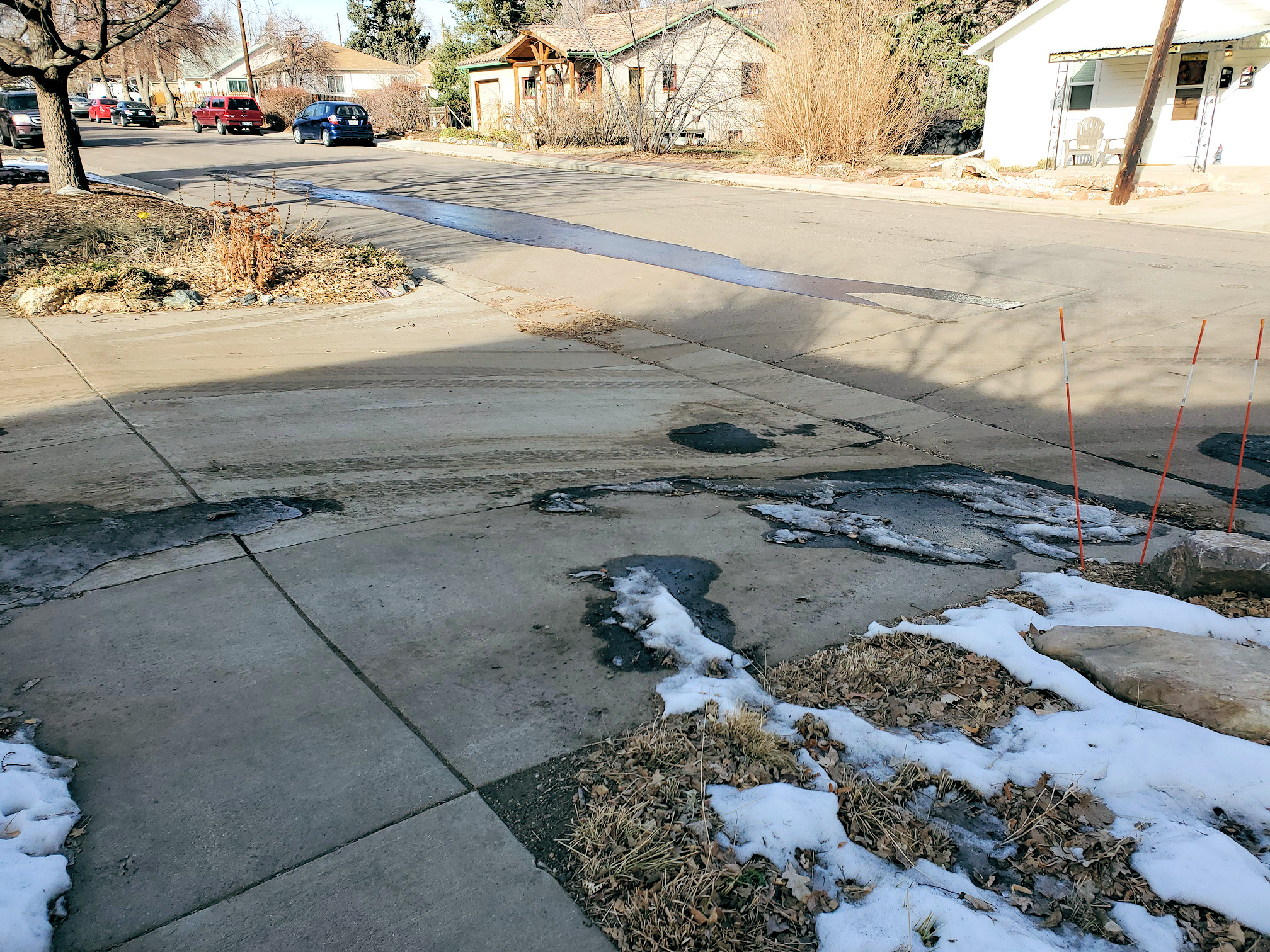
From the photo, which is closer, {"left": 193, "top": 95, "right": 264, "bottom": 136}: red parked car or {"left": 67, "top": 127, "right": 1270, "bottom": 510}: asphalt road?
{"left": 67, "top": 127, "right": 1270, "bottom": 510}: asphalt road

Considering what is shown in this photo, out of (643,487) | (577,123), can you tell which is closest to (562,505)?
(643,487)

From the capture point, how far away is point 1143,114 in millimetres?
17891

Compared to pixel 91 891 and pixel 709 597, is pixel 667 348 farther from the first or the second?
pixel 91 891

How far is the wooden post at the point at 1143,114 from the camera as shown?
17.8 m

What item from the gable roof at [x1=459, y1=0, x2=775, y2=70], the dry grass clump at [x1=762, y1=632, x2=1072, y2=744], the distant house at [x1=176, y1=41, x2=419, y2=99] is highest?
the distant house at [x1=176, y1=41, x2=419, y2=99]

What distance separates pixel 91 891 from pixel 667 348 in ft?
25.0

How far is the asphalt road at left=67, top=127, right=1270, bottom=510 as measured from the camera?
24.9 feet

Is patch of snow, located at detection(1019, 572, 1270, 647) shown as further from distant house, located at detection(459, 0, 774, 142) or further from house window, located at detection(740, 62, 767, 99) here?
distant house, located at detection(459, 0, 774, 142)

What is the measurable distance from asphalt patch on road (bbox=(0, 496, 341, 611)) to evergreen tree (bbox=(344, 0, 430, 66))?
88111mm

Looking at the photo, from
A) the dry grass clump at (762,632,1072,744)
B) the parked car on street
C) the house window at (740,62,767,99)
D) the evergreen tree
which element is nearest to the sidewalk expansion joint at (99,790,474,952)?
the dry grass clump at (762,632,1072,744)

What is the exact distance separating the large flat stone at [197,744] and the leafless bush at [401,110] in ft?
158

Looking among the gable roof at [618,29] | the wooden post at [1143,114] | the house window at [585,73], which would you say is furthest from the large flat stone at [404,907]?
the house window at [585,73]

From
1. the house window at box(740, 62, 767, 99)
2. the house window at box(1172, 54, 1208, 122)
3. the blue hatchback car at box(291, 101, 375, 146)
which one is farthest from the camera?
the blue hatchback car at box(291, 101, 375, 146)

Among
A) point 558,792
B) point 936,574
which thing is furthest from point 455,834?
point 936,574
